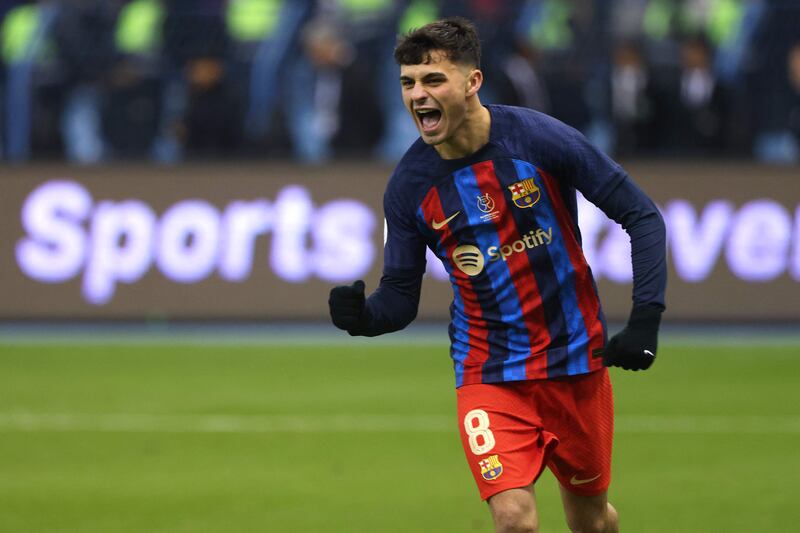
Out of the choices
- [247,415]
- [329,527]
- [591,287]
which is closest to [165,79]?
[247,415]

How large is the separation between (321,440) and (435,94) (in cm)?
475

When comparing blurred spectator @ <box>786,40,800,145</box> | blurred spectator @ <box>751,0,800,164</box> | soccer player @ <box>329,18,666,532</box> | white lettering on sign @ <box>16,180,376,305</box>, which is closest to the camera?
soccer player @ <box>329,18,666,532</box>

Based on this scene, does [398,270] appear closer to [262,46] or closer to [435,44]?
[435,44]

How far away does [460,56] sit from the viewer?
17.3 ft

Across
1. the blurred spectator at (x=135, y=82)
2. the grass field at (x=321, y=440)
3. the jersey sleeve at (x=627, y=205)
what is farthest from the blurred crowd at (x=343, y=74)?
the jersey sleeve at (x=627, y=205)

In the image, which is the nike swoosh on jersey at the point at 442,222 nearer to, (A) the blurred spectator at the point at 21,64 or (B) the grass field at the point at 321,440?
(B) the grass field at the point at 321,440

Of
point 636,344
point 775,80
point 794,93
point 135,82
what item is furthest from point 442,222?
point 135,82

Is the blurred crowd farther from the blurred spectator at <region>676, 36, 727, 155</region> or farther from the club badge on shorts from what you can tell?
the club badge on shorts

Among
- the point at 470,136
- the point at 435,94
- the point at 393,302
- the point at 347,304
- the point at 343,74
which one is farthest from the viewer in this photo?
the point at 343,74

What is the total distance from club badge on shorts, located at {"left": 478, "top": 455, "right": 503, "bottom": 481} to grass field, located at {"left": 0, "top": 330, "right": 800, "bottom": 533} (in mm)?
2034

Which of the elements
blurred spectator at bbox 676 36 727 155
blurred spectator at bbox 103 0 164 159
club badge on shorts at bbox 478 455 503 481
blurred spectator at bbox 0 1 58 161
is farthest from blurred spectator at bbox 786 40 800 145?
club badge on shorts at bbox 478 455 503 481

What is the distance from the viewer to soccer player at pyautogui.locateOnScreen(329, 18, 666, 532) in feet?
Answer: 17.3

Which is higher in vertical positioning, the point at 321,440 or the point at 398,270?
the point at 398,270

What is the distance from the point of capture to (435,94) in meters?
5.21
